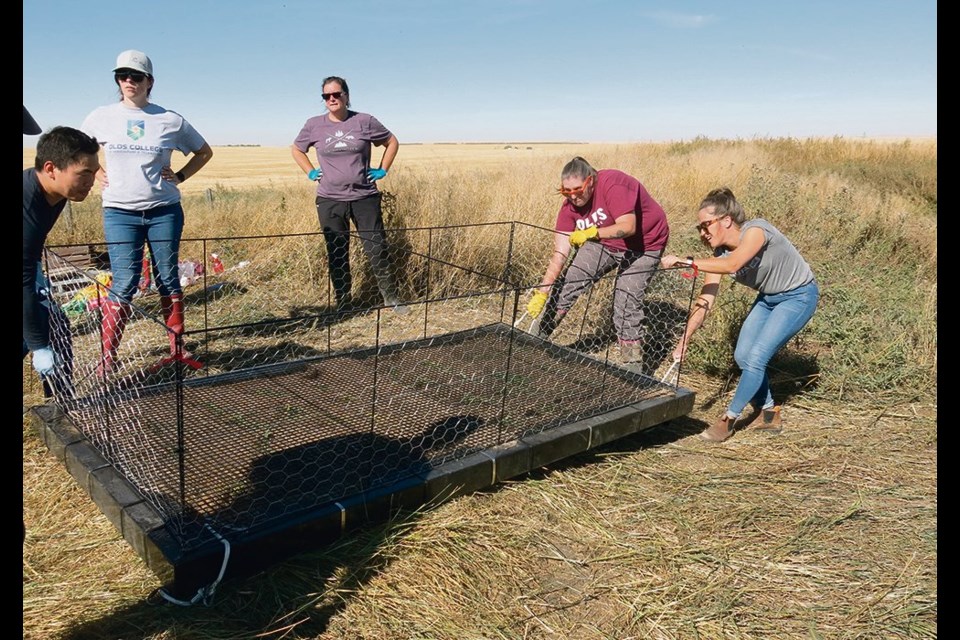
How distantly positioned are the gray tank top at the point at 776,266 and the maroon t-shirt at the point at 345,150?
9.06 ft

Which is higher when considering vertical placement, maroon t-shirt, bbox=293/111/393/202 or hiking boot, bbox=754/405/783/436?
maroon t-shirt, bbox=293/111/393/202

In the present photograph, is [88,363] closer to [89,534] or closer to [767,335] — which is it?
[89,534]

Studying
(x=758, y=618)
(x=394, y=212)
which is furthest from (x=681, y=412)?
(x=394, y=212)

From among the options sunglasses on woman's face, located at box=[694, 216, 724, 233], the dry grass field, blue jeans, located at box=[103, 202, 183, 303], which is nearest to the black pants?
blue jeans, located at box=[103, 202, 183, 303]

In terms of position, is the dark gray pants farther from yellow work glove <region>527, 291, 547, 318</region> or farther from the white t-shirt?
the white t-shirt

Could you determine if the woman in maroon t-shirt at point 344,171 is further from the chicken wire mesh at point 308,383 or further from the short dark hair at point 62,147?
the short dark hair at point 62,147

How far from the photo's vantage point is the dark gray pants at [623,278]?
14.0ft

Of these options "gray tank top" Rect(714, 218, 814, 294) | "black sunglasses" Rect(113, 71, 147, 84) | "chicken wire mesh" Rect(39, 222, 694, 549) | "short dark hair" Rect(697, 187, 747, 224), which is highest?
"black sunglasses" Rect(113, 71, 147, 84)

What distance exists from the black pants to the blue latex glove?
2.46 metres

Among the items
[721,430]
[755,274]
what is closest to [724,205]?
[755,274]

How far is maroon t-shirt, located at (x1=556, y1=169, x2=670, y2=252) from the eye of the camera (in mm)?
4086

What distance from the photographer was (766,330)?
3.60 metres

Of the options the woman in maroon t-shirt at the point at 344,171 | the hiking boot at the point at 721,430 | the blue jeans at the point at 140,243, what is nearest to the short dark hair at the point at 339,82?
the woman in maroon t-shirt at the point at 344,171

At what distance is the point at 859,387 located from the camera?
4430 mm
